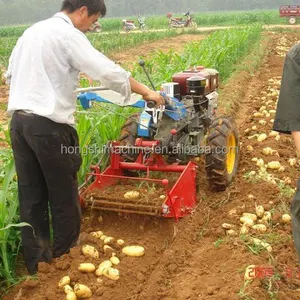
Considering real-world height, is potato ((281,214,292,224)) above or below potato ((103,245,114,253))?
below

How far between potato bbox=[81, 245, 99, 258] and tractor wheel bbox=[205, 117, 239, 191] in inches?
57.8

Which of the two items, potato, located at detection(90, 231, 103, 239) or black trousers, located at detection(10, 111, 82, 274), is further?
potato, located at detection(90, 231, 103, 239)

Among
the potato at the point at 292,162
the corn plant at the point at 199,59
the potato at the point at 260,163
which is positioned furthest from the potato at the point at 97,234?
the corn plant at the point at 199,59

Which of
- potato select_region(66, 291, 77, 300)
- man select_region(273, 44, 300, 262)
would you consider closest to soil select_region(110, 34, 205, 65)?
potato select_region(66, 291, 77, 300)

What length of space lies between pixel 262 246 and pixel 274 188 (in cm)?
115

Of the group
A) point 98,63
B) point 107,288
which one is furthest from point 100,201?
point 98,63

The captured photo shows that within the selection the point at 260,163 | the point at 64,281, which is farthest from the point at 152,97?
the point at 260,163

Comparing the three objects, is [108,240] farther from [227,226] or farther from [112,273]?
[227,226]

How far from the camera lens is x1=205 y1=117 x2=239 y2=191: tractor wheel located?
4.40 meters

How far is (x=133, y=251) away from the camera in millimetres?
3572

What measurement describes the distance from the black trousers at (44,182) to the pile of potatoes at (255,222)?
121cm

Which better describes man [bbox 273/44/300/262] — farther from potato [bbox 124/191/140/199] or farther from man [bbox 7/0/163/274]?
potato [bbox 124/191/140/199]

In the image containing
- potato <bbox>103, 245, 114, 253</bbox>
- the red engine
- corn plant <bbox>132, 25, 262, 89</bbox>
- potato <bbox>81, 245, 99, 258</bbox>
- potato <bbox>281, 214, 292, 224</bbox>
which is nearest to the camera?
potato <bbox>81, 245, 99, 258</bbox>

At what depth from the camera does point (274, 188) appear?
454 cm
